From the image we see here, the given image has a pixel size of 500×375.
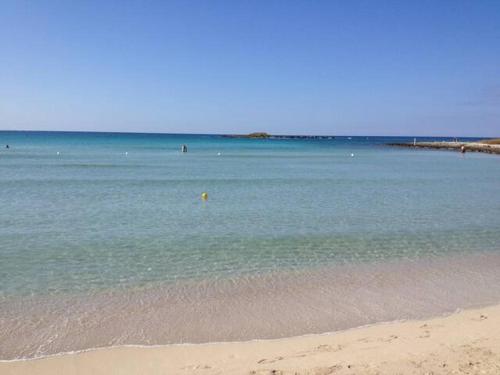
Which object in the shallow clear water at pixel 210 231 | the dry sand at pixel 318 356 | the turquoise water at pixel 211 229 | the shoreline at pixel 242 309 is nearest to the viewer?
the dry sand at pixel 318 356

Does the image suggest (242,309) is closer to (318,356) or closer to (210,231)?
(318,356)

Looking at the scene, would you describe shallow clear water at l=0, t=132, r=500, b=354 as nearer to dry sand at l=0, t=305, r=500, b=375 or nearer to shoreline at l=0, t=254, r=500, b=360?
shoreline at l=0, t=254, r=500, b=360

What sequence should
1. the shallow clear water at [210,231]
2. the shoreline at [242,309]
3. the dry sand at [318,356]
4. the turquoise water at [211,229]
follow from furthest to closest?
the turquoise water at [211,229] → the shallow clear water at [210,231] → the shoreline at [242,309] → the dry sand at [318,356]

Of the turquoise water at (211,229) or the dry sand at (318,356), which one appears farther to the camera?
the turquoise water at (211,229)

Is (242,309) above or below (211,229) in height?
below

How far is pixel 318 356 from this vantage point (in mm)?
5840

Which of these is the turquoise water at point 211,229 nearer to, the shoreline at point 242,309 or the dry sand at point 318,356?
the shoreline at point 242,309

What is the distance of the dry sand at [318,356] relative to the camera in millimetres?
5418

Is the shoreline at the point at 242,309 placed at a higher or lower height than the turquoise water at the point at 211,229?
lower

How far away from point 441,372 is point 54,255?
8.84 m

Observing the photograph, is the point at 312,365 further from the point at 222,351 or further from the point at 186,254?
the point at 186,254

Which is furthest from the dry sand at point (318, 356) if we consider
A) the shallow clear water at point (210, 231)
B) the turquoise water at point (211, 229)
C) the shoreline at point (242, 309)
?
the turquoise water at point (211, 229)

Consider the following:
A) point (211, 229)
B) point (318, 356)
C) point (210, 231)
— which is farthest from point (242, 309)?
point (211, 229)

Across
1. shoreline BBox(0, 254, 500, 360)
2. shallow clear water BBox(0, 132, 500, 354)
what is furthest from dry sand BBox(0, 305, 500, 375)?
shallow clear water BBox(0, 132, 500, 354)
